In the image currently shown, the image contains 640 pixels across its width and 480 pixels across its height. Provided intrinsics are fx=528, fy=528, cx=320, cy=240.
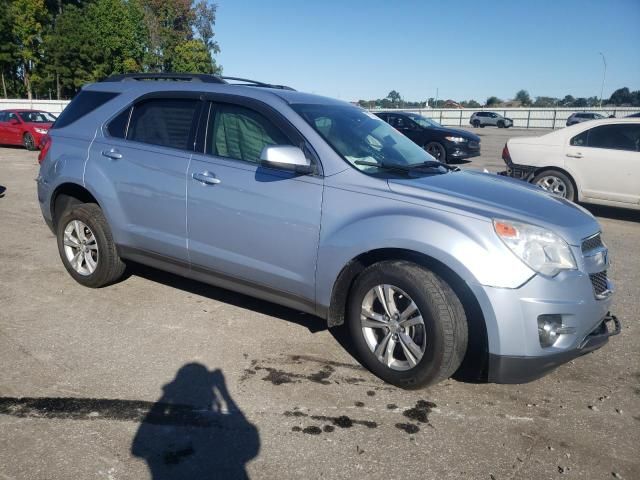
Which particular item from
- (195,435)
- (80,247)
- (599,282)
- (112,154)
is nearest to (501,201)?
(599,282)

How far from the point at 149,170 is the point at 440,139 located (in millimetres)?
12715

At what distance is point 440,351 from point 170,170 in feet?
8.12

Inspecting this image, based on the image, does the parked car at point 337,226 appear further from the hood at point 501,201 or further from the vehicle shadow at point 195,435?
the vehicle shadow at point 195,435

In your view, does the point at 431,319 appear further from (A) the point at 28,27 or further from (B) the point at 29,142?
(A) the point at 28,27

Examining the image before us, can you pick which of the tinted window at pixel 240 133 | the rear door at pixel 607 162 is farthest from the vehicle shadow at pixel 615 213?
the tinted window at pixel 240 133

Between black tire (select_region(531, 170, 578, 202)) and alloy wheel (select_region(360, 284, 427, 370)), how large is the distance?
6642 millimetres

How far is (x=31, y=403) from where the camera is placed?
3.07 meters

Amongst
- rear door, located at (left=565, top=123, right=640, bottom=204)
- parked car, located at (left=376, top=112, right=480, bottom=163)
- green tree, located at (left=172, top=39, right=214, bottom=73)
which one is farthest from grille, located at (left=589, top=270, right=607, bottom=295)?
green tree, located at (left=172, top=39, right=214, bottom=73)

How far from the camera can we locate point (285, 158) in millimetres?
3398

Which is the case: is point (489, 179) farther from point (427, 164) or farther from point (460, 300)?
point (460, 300)

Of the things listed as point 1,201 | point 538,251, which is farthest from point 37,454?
point 1,201

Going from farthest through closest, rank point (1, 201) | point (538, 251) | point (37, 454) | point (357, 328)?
point (1, 201)
point (357, 328)
point (538, 251)
point (37, 454)

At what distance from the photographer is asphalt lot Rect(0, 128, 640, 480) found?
261cm

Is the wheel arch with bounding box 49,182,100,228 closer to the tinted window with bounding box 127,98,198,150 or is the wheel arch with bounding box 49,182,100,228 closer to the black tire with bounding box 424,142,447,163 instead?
the tinted window with bounding box 127,98,198,150
